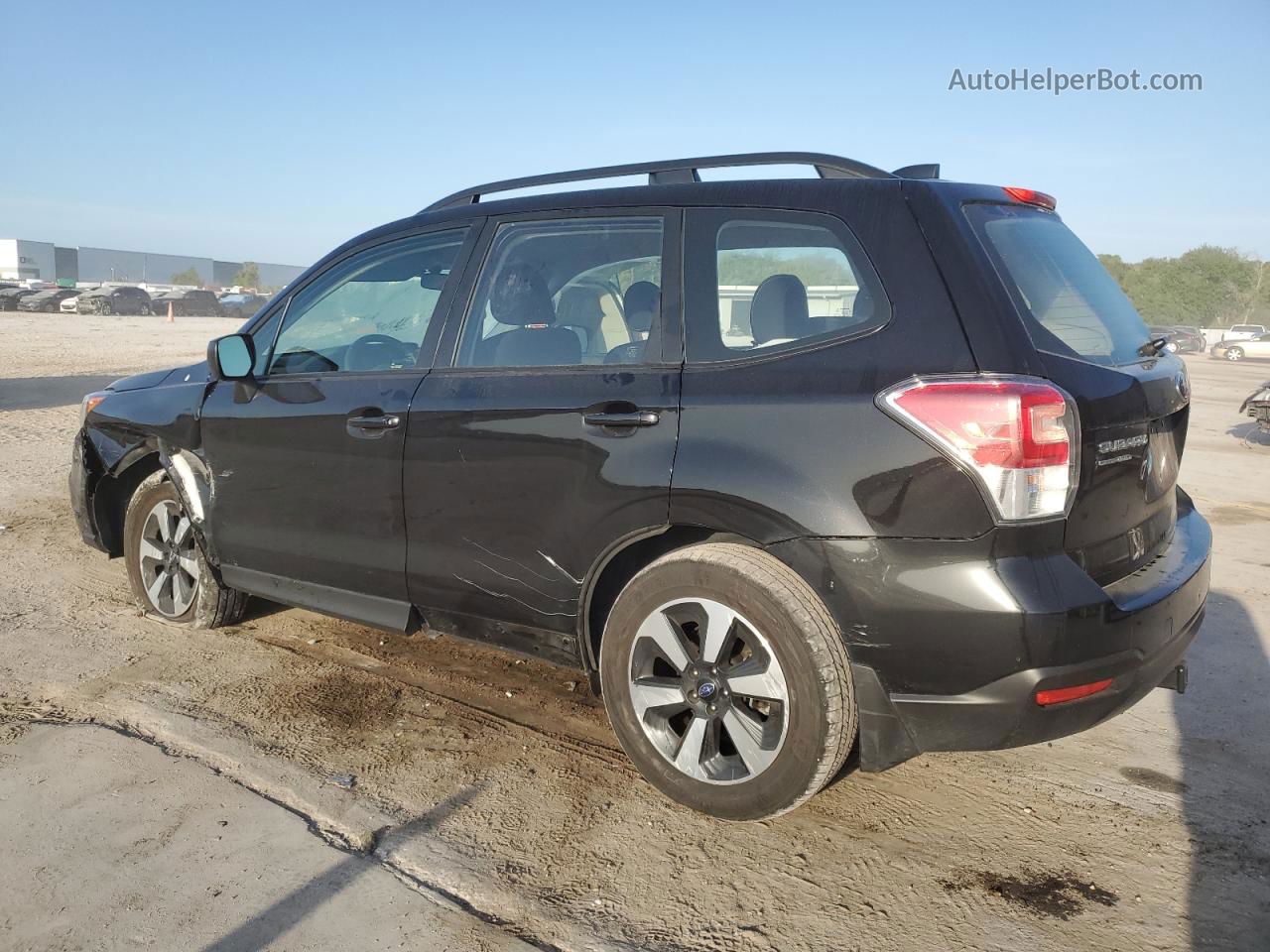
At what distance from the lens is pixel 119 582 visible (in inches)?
209

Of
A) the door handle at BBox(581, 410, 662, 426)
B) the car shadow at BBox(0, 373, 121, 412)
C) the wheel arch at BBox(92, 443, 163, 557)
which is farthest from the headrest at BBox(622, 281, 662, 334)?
the car shadow at BBox(0, 373, 121, 412)

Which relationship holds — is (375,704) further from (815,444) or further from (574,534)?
(815,444)

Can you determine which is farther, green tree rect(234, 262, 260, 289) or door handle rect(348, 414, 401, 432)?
green tree rect(234, 262, 260, 289)

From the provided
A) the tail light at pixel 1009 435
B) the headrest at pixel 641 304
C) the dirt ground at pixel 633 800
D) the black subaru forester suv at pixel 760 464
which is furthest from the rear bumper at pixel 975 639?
the headrest at pixel 641 304

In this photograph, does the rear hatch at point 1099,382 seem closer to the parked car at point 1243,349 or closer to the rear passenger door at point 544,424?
the rear passenger door at point 544,424

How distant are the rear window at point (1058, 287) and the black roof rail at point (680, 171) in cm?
38

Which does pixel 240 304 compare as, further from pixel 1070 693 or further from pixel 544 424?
pixel 1070 693

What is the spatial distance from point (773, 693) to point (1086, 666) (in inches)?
31.1

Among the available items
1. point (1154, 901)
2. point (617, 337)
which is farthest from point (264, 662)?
point (1154, 901)

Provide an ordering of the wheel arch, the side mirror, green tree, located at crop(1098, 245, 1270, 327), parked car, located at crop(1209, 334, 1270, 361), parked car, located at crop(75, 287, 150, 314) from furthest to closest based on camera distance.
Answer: green tree, located at crop(1098, 245, 1270, 327), parked car, located at crop(75, 287, 150, 314), parked car, located at crop(1209, 334, 1270, 361), the wheel arch, the side mirror

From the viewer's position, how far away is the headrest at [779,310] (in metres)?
2.87

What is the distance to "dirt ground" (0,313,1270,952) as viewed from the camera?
2.49 metres

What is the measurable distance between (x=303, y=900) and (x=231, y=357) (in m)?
2.29

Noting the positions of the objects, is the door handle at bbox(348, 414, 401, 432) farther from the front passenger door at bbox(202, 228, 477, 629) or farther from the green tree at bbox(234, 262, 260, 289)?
the green tree at bbox(234, 262, 260, 289)
